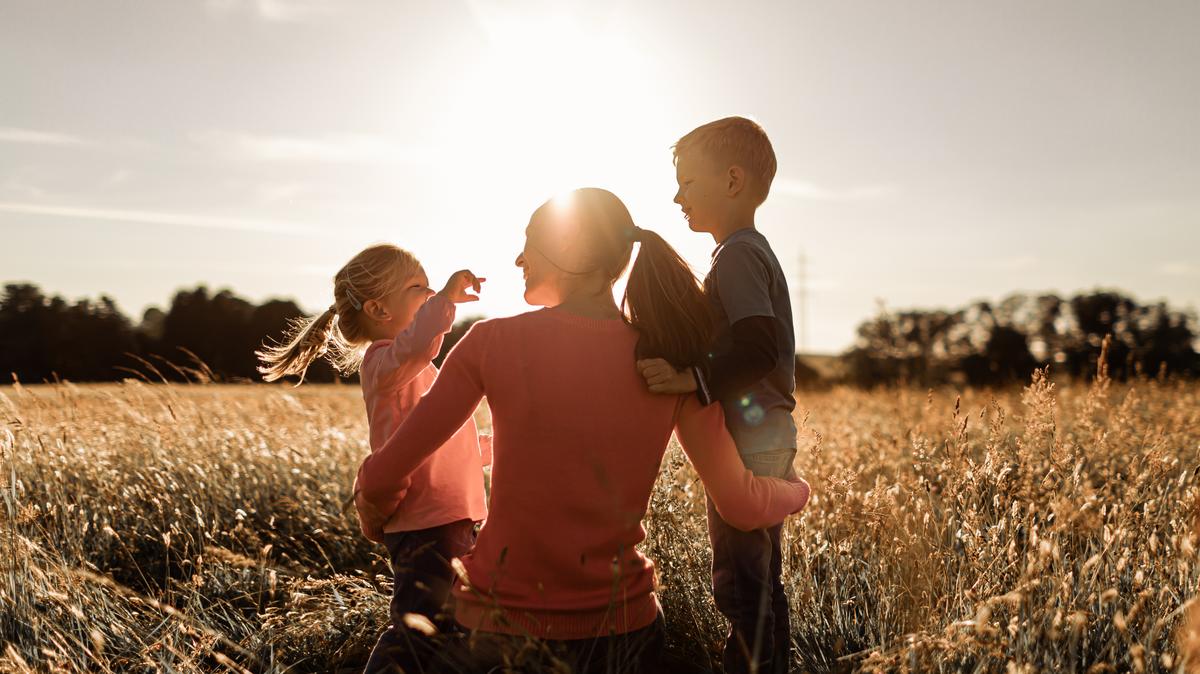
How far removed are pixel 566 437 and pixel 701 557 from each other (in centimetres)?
165

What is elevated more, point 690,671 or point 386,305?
point 386,305

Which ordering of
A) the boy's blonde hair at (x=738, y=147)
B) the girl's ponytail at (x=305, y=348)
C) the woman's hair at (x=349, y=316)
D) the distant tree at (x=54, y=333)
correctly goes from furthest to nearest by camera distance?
the distant tree at (x=54, y=333) < the girl's ponytail at (x=305, y=348) < the woman's hair at (x=349, y=316) < the boy's blonde hair at (x=738, y=147)

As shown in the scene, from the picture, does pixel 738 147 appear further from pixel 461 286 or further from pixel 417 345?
pixel 417 345

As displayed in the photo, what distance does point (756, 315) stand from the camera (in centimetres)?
232

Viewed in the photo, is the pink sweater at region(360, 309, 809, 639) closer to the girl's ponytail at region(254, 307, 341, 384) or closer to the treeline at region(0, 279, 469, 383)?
the girl's ponytail at region(254, 307, 341, 384)

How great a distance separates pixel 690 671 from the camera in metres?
3.05

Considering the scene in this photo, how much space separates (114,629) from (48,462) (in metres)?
2.06

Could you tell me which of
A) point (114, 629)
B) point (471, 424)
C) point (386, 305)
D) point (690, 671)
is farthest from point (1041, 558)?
point (114, 629)

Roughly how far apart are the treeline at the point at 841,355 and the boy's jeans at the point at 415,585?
3.88ft

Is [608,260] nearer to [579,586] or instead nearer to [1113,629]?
[579,586]

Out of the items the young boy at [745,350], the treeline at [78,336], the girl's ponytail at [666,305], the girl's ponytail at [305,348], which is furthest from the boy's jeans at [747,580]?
the treeline at [78,336]

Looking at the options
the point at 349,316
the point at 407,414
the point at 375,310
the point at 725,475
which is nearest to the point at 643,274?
the point at 725,475

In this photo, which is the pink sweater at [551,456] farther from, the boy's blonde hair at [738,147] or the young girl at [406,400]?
the boy's blonde hair at [738,147]

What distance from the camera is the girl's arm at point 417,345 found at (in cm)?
237
